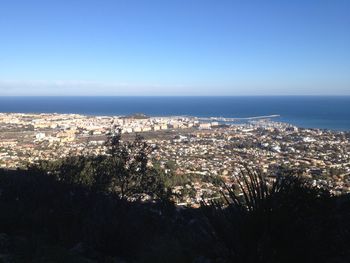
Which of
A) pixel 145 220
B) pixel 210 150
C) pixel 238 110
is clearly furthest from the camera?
pixel 238 110

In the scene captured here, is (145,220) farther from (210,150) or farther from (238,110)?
(238,110)

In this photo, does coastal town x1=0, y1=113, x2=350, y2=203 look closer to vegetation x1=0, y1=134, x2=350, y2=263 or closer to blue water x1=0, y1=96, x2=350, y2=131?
vegetation x1=0, y1=134, x2=350, y2=263

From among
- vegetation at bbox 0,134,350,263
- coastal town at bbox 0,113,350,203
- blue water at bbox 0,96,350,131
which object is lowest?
coastal town at bbox 0,113,350,203

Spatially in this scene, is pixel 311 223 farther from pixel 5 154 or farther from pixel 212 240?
pixel 5 154

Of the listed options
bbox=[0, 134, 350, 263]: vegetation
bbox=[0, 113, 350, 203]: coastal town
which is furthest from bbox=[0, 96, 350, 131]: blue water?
bbox=[0, 134, 350, 263]: vegetation

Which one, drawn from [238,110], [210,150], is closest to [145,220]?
[210,150]
